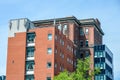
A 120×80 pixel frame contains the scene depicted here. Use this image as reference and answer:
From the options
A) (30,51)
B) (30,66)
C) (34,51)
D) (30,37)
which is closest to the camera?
(30,66)

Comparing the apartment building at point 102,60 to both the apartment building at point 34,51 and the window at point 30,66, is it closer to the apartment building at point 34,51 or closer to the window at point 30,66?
the apartment building at point 34,51

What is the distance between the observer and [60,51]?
101 m

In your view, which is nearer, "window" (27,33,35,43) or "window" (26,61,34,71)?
"window" (26,61,34,71)

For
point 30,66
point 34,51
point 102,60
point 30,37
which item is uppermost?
point 30,37

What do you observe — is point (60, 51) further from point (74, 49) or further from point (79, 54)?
point (79, 54)

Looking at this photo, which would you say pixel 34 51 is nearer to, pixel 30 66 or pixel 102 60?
pixel 30 66

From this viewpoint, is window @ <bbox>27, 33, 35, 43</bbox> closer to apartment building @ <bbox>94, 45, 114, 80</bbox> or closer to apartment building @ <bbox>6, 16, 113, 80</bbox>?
apartment building @ <bbox>6, 16, 113, 80</bbox>

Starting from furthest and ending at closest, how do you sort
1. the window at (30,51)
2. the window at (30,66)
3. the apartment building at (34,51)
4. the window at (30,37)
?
the window at (30,37)
the window at (30,51)
the window at (30,66)
the apartment building at (34,51)

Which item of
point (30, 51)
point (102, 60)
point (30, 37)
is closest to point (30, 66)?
A: point (30, 51)

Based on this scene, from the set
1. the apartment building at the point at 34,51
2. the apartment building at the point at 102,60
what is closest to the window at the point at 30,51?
the apartment building at the point at 34,51

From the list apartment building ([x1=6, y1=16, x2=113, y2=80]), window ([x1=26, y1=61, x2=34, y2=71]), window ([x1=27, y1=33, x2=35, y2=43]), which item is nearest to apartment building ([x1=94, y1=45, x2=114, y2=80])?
apartment building ([x1=6, y1=16, x2=113, y2=80])

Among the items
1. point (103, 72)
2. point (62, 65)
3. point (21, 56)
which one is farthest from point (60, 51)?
point (103, 72)

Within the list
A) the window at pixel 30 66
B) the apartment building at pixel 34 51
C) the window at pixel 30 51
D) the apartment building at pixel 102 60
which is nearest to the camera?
the apartment building at pixel 34 51

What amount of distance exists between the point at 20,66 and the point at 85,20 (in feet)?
136
